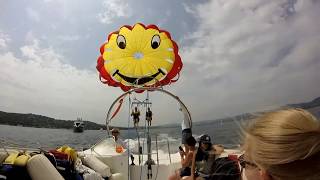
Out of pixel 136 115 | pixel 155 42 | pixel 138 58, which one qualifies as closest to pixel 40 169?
pixel 136 115

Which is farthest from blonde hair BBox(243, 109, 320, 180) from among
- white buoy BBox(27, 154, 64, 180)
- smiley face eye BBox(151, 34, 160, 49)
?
smiley face eye BBox(151, 34, 160, 49)

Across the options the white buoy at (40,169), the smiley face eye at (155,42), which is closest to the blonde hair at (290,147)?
the white buoy at (40,169)

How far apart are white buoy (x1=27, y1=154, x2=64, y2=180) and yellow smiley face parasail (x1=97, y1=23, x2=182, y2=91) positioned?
347cm

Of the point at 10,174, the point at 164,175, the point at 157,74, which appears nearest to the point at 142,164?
the point at 164,175

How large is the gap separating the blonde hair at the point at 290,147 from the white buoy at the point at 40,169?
3325mm

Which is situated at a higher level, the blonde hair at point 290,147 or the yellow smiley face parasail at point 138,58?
the yellow smiley face parasail at point 138,58

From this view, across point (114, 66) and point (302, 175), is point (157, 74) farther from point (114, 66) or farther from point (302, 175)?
point (302, 175)

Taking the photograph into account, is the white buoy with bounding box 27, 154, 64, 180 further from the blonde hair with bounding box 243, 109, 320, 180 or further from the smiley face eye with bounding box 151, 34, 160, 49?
the smiley face eye with bounding box 151, 34, 160, 49

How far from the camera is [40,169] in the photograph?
378 centimetres

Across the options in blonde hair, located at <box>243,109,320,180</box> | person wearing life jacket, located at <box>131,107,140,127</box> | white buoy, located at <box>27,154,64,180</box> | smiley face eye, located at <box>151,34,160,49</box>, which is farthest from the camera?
smiley face eye, located at <box>151,34,160,49</box>

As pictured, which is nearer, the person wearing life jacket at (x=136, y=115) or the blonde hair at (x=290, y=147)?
the blonde hair at (x=290, y=147)

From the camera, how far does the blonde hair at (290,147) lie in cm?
88

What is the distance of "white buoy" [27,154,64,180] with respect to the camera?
3.72 m

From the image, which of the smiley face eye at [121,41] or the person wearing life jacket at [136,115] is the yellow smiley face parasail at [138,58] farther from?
the person wearing life jacket at [136,115]
